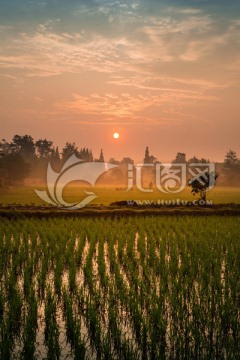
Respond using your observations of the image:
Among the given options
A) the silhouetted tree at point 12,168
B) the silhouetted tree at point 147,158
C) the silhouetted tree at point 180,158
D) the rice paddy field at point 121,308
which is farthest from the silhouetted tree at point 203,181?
the silhouetted tree at point 147,158

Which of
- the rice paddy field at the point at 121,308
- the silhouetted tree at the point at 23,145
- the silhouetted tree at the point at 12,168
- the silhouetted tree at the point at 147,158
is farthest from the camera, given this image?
the silhouetted tree at the point at 147,158

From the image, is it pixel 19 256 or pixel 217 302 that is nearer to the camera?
pixel 217 302

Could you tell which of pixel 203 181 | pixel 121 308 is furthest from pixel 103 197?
pixel 121 308

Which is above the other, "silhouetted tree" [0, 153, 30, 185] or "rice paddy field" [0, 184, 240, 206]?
"silhouetted tree" [0, 153, 30, 185]

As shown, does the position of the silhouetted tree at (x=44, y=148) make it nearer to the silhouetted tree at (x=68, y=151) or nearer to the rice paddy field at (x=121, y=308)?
the silhouetted tree at (x=68, y=151)

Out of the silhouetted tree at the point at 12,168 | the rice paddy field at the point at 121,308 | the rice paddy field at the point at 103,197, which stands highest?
the silhouetted tree at the point at 12,168

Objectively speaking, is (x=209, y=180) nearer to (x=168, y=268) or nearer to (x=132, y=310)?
(x=168, y=268)

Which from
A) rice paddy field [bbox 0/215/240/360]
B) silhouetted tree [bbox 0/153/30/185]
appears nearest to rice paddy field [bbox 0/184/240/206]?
silhouetted tree [bbox 0/153/30/185]

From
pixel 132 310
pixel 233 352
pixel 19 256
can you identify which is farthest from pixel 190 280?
pixel 19 256

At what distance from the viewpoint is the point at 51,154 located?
9300cm

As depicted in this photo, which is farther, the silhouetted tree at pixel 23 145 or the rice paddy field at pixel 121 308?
the silhouetted tree at pixel 23 145

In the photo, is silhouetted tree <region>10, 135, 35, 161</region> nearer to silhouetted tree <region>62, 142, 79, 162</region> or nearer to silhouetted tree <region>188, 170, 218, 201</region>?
silhouetted tree <region>62, 142, 79, 162</region>

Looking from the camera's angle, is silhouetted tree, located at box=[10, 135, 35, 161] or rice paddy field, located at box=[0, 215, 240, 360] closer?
rice paddy field, located at box=[0, 215, 240, 360]

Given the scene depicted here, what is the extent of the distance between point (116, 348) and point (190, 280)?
2.59 meters
